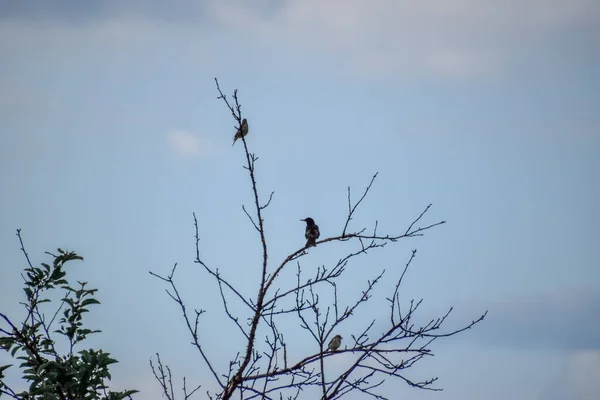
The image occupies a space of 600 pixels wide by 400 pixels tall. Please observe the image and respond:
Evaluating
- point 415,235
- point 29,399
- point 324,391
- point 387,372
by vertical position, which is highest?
point 415,235

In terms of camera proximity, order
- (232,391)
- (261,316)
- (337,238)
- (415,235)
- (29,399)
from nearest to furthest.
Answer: (29,399), (232,391), (261,316), (415,235), (337,238)

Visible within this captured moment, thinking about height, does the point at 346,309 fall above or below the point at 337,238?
below

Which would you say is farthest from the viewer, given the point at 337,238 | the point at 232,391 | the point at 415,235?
the point at 337,238

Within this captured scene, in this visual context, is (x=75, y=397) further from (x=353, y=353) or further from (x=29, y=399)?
(x=353, y=353)

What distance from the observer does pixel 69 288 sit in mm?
5801

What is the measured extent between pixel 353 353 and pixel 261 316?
74 cm

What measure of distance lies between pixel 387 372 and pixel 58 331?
7.88 ft

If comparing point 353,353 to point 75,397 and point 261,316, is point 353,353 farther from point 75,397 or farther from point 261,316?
point 75,397

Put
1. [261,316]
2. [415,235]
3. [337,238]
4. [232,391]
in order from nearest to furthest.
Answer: [232,391] < [261,316] < [415,235] < [337,238]

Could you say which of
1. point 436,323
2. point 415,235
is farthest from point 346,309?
point 415,235

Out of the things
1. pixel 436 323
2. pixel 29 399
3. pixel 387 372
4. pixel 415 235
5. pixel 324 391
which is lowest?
pixel 29 399

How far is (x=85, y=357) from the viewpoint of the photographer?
5324 millimetres

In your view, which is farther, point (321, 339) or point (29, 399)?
point (321, 339)

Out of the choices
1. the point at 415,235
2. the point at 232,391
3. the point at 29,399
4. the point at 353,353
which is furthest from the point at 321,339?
the point at 29,399
